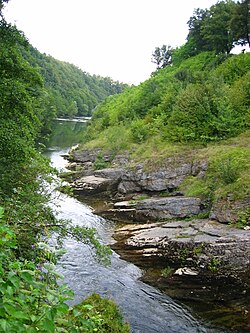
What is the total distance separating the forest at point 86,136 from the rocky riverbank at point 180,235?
5.62ft

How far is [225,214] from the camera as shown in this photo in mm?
18094

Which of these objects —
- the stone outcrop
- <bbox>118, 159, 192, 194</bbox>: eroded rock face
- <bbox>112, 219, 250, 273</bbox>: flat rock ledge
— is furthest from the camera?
<bbox>118, 159, 192, 194</bbox>: eroded rock face

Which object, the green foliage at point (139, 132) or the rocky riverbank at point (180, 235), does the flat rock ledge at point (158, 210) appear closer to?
the rocky riverbank at point (180, 235)

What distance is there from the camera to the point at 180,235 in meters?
16.9

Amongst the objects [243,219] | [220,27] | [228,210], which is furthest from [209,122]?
[220,27]

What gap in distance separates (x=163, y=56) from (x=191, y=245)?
67.2m

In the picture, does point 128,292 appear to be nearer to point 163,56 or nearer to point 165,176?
point 165,176

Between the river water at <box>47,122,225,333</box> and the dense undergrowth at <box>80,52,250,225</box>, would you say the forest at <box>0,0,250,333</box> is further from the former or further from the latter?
the river water at <box>47,122,225,333</box>

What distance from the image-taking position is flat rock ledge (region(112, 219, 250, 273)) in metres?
14.9

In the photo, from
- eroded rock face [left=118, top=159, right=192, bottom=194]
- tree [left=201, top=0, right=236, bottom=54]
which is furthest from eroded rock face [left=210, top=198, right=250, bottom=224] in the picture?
tree [left=201, top=0, right=236, bottom=54]

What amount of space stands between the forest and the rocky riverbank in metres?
1.71

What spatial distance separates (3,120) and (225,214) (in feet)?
38.9

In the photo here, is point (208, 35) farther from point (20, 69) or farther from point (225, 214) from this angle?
point (20, 69)

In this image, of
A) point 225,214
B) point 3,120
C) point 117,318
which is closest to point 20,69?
point 3,120
